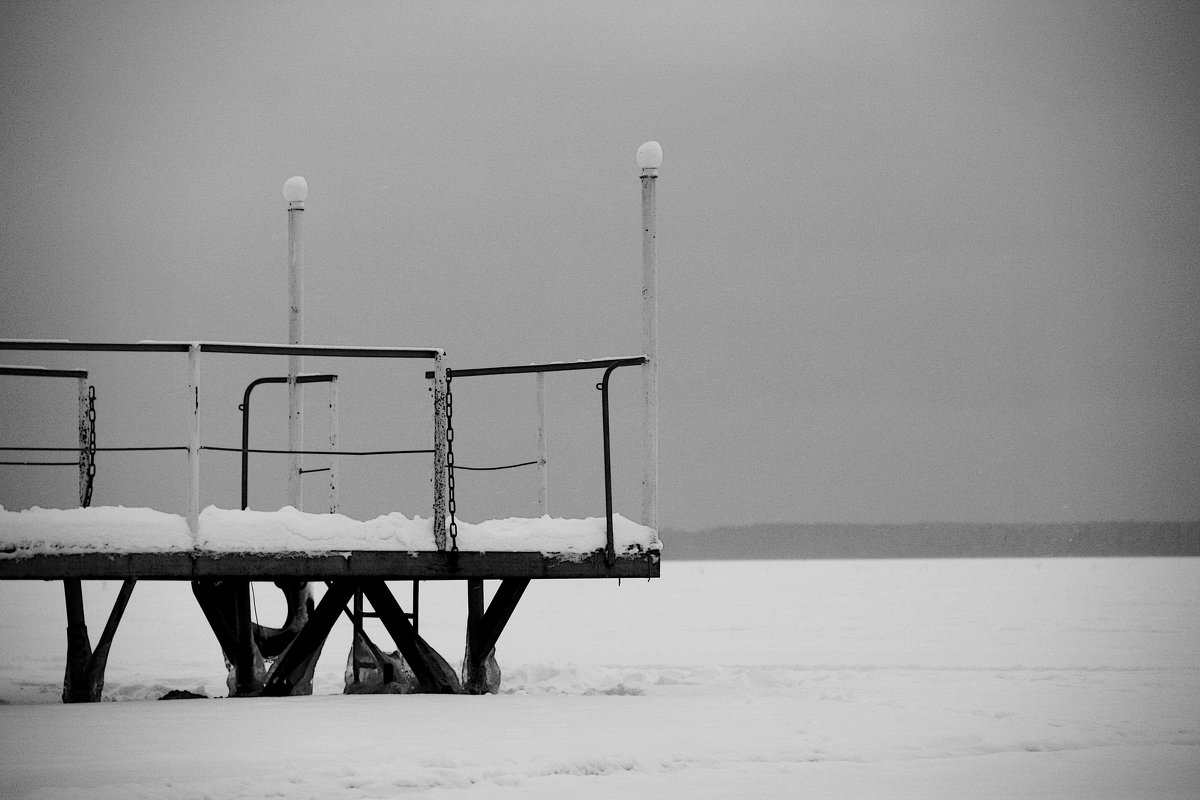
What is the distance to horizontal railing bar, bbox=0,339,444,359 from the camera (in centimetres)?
990

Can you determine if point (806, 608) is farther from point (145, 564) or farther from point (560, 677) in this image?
point (145, 564)

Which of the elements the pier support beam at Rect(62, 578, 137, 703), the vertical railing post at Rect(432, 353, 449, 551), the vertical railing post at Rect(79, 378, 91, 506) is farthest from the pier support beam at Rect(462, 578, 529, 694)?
the vertical railing post at Rect(79, 378, 91, 506)

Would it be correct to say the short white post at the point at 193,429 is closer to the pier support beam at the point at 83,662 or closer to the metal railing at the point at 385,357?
the metal railing at the point at 385,357

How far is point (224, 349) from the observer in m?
10.2

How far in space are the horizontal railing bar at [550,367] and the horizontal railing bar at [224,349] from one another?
1.37 ft

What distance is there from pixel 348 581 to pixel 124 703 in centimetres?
187

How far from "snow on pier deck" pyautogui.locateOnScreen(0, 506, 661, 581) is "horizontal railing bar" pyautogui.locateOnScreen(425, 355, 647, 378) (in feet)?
3.84

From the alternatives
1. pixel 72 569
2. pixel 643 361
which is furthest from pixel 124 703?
pixel 643 361

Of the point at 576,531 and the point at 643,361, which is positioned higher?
the point at 643,361

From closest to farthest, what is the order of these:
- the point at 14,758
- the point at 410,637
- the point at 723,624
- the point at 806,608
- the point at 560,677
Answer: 1. the point at 14,758
2. the point at 410,637
3. the point at 560,677
4. the point at 723,624
5. the point at 806,608

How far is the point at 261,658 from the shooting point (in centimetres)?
1236

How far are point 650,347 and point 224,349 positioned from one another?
3.08m

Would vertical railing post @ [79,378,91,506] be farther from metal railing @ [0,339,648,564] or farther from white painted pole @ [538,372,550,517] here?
white painted pole @ [538,372,550,517]

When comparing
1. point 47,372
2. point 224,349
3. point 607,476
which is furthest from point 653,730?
point 47,372
